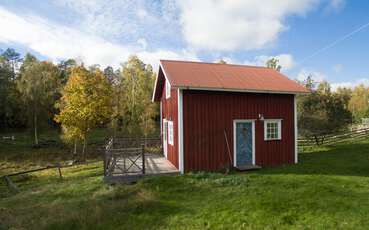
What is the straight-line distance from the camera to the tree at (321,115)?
27.0 m

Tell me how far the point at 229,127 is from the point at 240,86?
1913 millimetres

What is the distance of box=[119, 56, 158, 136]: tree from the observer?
24109mm

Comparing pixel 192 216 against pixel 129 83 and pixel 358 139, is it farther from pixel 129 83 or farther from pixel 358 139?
pixel 129 83

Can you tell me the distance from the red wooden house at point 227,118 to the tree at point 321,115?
13632mm

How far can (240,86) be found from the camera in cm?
1097

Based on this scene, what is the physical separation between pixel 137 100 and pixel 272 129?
56.0ft

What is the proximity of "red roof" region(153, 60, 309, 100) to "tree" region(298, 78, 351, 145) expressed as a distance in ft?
43.5

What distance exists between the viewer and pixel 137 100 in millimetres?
25922

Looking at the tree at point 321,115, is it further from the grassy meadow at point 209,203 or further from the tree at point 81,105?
the tree at point 81,105

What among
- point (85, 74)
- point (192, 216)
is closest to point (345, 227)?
point (192, 216)

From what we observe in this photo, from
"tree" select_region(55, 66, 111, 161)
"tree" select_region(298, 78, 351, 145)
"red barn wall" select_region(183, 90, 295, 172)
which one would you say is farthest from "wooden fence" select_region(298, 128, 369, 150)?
"tree" select_region(55, 66, 111, 161)

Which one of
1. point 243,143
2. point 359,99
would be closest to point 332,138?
point 243,143

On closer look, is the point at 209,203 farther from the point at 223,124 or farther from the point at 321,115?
the point at 321,115

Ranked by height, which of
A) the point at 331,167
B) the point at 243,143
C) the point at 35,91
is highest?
the point at 35,91
